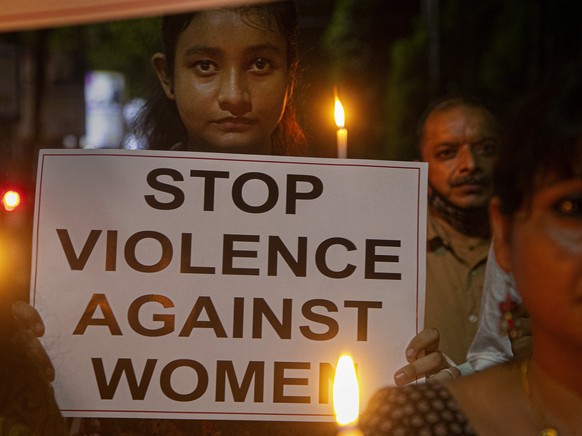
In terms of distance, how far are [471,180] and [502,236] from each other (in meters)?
0.37

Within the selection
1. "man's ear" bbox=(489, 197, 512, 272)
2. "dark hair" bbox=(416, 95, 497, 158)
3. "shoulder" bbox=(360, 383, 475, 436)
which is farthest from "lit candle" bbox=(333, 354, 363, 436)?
"dark hair" bbox=(416, 95, 497, 158)

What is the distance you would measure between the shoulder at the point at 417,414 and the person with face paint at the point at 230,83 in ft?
1.89

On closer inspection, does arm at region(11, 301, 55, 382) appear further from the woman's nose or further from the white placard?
the woman's nose

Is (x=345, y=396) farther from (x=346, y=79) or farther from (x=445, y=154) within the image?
(x=346, y=79)

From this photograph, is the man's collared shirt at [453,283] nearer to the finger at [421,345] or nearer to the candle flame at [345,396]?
the finger at [421,345]

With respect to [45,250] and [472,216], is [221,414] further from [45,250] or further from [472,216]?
[472,216]

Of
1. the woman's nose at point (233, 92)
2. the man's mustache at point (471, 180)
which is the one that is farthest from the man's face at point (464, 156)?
the woman's nose at point (233, 92)

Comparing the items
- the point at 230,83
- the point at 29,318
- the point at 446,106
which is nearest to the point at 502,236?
the point at 446,106

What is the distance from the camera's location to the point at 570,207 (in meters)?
1.62

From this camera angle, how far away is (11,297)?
188 cm

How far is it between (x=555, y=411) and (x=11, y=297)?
112 centimetres

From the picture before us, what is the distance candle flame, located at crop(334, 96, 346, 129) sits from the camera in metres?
1.97

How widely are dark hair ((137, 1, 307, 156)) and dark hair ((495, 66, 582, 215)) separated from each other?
0.49m

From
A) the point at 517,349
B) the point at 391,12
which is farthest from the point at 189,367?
the point at 391,12
